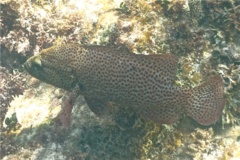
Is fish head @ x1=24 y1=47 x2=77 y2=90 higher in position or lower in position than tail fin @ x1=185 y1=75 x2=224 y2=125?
higher

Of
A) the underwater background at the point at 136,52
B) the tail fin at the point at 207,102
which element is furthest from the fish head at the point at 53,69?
the tail fin at the point at 207,102

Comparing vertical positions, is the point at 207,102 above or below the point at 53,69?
below

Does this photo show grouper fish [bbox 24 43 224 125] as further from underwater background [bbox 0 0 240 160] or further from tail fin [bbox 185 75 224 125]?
underwater background [bbox 0 0 240 160]

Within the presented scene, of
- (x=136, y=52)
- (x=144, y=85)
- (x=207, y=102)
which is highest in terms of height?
(x=136, y=52)

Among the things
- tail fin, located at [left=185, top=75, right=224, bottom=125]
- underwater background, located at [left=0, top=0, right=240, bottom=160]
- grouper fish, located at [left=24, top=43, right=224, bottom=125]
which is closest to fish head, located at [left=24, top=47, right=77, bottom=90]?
grouper fish, located at [left=24, top=43, right=224, bottom=125]

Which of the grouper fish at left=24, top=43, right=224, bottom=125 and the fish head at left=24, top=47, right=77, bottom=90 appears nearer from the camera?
the grouper fish at left=24, top=43, right=224, bottom=125

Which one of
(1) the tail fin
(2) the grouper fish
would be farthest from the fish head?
(1) the tail fin

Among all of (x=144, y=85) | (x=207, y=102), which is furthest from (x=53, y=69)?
(x=207, y=102)

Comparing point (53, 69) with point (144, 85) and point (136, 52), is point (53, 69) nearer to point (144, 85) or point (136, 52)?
point (136, 52)
